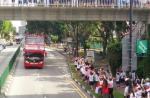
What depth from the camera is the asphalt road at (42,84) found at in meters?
34.8

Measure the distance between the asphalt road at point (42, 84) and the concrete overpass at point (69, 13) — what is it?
17.8 ft

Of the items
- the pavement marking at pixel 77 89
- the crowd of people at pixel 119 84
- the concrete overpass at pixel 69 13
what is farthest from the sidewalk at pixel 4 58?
the crowd of people at pixel 119 84

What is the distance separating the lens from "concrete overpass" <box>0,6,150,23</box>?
1722 inches

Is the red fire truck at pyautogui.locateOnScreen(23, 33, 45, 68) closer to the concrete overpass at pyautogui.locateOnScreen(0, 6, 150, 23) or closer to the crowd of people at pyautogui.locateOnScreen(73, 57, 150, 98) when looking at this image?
the concrete overpass at pyautogui.locateOnScreen(0, 6, 150, 23)

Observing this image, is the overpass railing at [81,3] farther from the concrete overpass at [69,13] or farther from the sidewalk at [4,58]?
the sidewalk at [4,58]

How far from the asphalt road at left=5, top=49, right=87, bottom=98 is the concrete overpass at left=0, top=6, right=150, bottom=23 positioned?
543 centimetres

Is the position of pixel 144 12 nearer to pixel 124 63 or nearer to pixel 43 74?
pixel 124 63

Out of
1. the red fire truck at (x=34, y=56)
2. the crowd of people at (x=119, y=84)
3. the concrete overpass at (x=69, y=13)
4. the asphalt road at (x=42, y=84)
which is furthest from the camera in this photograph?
the red fire truck at (x=34, y=56)

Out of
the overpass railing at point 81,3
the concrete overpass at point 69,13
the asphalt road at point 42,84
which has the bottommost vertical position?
the asphalt road at point 42,84

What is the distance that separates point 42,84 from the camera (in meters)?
41.8

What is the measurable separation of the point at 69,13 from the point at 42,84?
6.94 metres

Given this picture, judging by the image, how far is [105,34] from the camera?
227 feet

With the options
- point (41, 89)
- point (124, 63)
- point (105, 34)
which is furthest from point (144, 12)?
point (105, 34)

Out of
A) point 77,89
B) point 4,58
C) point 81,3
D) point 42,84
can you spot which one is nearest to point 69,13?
point 81,3
